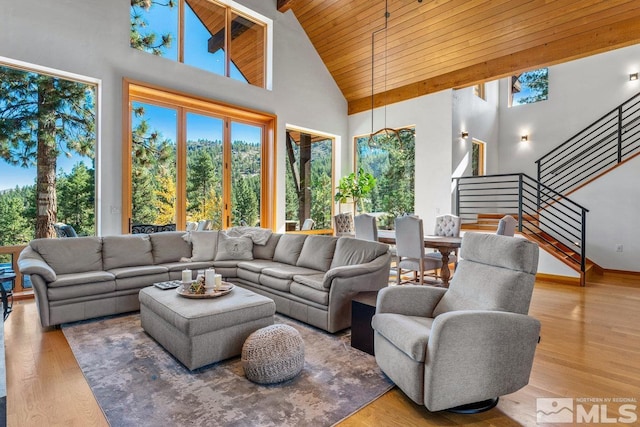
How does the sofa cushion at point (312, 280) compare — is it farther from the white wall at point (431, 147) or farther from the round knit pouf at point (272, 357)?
the white wall at point (431, 147)

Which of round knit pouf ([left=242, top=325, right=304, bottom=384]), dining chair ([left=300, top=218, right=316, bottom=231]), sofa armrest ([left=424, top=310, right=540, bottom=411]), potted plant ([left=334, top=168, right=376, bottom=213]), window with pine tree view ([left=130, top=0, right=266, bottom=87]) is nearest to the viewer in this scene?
sofa armrest ([left=424, top=310, right=540, bottom=411])

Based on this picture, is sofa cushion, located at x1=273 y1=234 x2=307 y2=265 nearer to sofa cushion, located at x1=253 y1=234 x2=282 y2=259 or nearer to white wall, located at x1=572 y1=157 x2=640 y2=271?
sofa cushion, located at x1=253 y1=234 x2=282 y2=259

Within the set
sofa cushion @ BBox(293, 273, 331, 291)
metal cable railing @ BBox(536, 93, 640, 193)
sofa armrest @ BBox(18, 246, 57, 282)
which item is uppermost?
metal cable railing @ BBox(536, 93, 640, 193)

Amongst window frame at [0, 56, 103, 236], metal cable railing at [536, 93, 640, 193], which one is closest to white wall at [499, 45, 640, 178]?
metal cable railing at [536, 93, 640, 193]

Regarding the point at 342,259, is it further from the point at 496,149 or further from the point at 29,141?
the point at 496,149

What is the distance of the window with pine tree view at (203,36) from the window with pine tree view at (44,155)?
1327mm

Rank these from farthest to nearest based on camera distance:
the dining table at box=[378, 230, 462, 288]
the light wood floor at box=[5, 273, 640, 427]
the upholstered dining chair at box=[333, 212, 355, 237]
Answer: the upholstered dining chair at box=[333, 212, 355, 237] → the dining table at box=[378, 230, 462, 288] → the light wood floor at box=[5, 273, 640, 427]

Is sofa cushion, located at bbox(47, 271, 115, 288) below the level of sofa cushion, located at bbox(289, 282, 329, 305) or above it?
above

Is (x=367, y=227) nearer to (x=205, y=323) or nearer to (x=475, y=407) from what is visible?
(x=205, y=323)

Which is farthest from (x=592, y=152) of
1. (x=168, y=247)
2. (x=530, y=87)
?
(x=168, y=247)

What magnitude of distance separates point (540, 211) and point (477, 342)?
620 cm

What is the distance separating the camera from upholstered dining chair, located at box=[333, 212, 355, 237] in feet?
20.6

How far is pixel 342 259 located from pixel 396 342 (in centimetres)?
178

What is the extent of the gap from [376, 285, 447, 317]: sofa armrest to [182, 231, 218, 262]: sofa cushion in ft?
9.79
